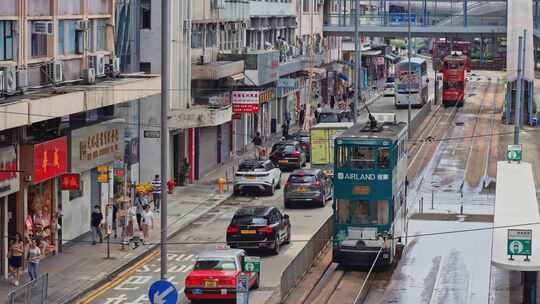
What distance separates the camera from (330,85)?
375ft

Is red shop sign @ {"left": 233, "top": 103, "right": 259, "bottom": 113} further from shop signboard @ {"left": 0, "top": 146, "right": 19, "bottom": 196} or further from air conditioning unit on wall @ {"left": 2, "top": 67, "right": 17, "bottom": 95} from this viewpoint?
air conditioning unit on wall @ {"left": 2, "top": 67, "right": 17, "bottom": 95}

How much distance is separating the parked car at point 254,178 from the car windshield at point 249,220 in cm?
1521

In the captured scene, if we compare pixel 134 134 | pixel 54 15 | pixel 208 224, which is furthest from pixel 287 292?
pixel 134 134

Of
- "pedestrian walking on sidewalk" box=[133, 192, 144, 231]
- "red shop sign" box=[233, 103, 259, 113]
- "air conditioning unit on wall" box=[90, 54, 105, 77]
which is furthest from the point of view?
"red shop sign" box=[233, 103, 259, 113]

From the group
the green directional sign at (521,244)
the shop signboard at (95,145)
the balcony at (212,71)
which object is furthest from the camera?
the balcony at (212,71)

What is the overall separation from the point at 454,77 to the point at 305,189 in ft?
176

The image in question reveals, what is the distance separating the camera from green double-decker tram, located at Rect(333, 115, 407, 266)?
40.6 meters

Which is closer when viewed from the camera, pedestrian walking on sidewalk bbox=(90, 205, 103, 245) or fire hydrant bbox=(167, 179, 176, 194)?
pedestrian walking on sidewalk bbox=(90, 205, 103, 245)

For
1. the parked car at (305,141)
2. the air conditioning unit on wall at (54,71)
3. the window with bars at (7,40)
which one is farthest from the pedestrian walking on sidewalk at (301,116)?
the window with bars at (7,40)

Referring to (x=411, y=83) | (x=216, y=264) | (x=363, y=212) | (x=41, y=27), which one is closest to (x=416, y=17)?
(x=411, y=83)

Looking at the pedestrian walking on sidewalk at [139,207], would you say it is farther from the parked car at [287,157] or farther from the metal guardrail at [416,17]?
the metal guardrail at [416,17]

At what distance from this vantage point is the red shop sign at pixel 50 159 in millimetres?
40094

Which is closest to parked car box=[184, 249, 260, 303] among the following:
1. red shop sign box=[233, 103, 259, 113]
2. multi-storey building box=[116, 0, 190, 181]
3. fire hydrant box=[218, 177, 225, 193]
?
multi-storey building box=[116, 0, 190, 181]

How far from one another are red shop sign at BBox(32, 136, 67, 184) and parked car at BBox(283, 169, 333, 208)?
14.1 metres
